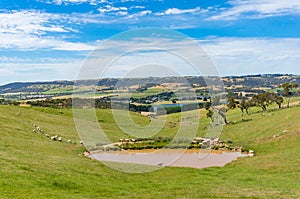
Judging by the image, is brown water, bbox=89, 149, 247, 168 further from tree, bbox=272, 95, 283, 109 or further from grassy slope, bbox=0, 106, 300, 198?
tree, bbox=272, 95, 283, 109

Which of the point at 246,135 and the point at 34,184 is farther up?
the point at 34,184

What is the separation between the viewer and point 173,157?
5003 centimetres

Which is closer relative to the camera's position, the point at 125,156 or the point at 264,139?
the point at 125,156

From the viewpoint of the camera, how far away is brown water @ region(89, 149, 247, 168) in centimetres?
4412

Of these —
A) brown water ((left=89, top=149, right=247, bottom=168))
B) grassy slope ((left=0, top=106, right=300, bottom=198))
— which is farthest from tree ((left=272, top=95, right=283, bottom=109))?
grassy slope ((left=0, top=106, right=300, bottom=198))

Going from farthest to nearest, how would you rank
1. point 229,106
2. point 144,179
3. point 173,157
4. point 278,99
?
point 278,99 < point 229,106 < point 173,157 < point 144,179

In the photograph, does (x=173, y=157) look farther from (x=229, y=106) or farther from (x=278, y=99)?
(x=278, y=99)

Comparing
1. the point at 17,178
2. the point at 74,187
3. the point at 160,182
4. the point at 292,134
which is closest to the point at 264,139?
the point at 292,134

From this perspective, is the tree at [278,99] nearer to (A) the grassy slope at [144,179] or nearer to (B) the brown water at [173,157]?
(B) the brown water at [173,157]

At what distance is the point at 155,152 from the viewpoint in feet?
184

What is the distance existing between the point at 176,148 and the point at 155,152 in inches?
175

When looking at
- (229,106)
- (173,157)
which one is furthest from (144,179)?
(229,106)

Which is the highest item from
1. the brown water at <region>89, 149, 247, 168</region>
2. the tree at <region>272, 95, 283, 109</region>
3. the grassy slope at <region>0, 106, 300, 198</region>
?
the tree at <region>272, 95, 283, 109</region>

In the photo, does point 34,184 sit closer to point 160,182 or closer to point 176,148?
point 160,182
